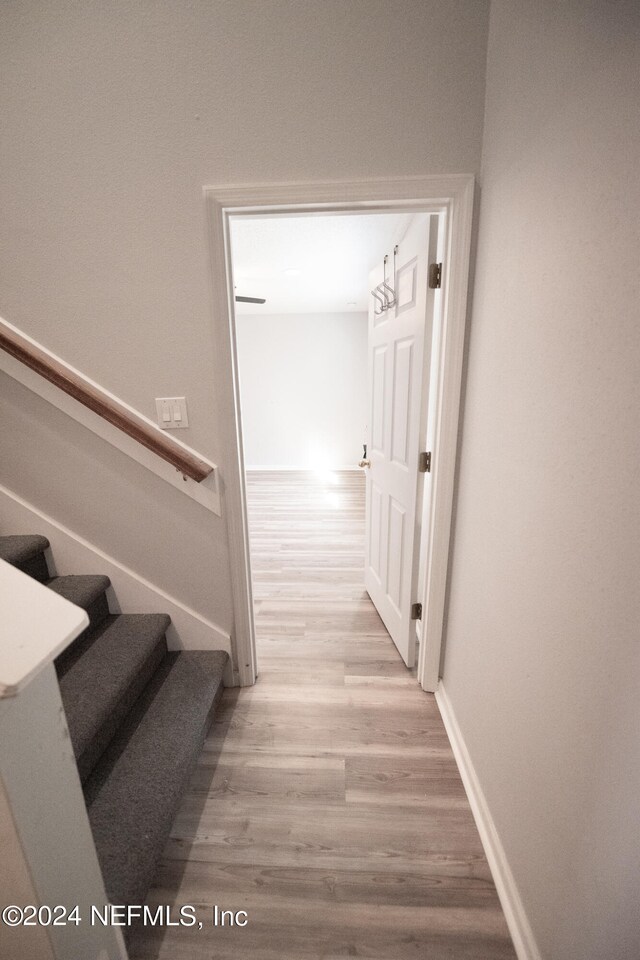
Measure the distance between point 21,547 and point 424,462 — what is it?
1.68 m

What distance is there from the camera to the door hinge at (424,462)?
1553 mm

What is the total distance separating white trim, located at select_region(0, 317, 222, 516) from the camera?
1.40 m

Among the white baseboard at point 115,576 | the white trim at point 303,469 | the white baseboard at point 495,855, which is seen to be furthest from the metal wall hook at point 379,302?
the white trim at point 303,469

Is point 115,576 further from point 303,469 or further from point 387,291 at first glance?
point 303,469

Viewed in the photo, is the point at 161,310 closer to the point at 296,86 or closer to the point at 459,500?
the point at 296,86

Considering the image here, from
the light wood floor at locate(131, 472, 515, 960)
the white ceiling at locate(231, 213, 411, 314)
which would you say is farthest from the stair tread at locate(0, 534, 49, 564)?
the white ceiling at locate(231, 213, 411, 314)

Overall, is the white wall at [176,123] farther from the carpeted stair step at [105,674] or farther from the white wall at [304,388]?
the white wall at [304,388]

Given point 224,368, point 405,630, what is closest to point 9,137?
point 224,368

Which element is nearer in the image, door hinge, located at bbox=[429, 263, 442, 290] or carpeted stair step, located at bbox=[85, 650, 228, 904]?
carpeted stair step, located at bbox=[85, 650, 228, 904]

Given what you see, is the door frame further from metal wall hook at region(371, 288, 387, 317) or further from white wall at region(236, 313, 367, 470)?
white wall at region(236, 313, 367, 470)

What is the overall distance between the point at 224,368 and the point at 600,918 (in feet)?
5.44

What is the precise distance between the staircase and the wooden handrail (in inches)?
25.6

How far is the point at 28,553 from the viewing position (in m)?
1.45

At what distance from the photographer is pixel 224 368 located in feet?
4.50
